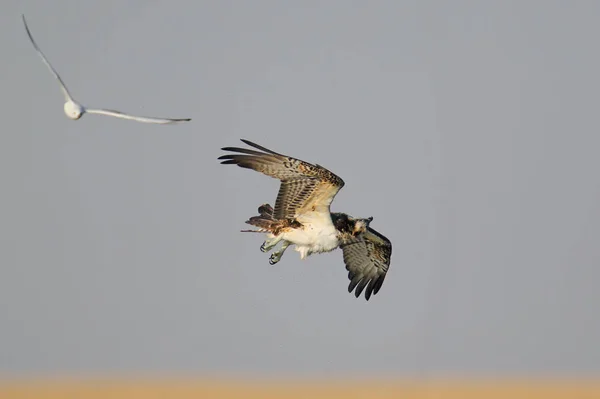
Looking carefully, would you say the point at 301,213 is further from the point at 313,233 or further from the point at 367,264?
the point at 367,264

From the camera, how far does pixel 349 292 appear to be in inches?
790

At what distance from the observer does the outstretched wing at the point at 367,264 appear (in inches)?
768

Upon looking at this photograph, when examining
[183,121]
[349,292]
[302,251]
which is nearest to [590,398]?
[349,292]

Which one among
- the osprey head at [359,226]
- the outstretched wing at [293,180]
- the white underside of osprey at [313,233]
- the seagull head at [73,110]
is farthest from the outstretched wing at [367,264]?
the seagull head at [73,110]

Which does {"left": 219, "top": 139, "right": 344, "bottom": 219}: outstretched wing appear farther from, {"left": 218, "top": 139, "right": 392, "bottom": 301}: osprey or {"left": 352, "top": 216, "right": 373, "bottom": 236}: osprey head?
{"left": 352, "top": 216, "right": 373, "bottom": 236}: osprey head

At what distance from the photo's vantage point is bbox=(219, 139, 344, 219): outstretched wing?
16141mm

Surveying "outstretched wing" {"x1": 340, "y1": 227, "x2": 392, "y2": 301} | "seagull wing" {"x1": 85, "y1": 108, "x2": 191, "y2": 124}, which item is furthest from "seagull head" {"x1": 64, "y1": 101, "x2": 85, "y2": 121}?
"outstretched wing" {"x1": 340, "y1": 227, "x2": 392, "y2": 301}

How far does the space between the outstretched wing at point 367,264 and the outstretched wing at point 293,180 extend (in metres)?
2.48

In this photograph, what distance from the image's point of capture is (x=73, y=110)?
12586 millimetres

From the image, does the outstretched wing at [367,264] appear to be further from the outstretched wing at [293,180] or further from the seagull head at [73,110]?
the seagull head at [73,110]

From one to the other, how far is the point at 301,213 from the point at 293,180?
0.84 metres

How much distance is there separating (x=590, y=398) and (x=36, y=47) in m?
27.1

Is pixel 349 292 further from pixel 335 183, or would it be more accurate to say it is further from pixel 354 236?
pixel 335 183

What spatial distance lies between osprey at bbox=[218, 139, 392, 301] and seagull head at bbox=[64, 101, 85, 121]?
3584 mm
